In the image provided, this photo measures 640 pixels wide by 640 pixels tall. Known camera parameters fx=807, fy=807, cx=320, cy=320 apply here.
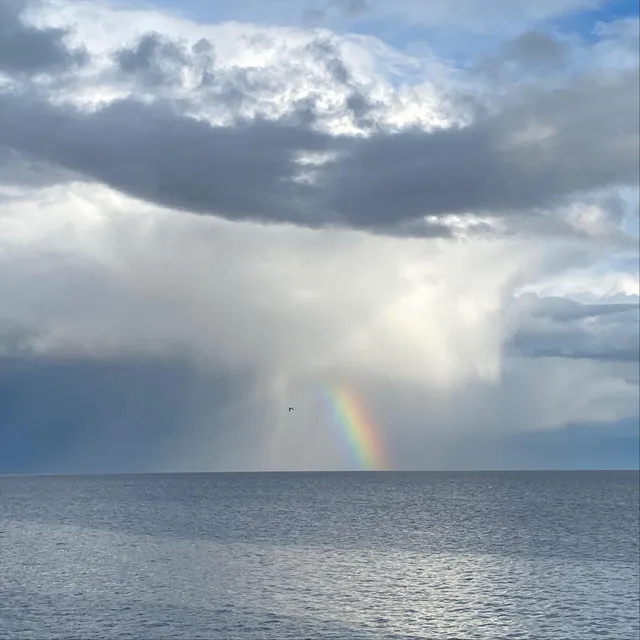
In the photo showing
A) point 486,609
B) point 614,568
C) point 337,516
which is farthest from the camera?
point 337,516

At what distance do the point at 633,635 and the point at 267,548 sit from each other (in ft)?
212

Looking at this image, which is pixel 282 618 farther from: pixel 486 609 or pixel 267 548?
pixel 267 548

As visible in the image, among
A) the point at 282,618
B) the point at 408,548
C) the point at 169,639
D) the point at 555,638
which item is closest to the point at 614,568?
the point at 408,548

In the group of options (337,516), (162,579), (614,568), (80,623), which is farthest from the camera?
(337,516)

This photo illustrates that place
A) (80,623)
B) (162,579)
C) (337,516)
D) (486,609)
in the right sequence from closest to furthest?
1. (80,623)
2. (486,609)
3. (162,579)
4. (337,516)

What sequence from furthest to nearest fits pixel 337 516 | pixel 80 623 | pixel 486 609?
1. pixel 337 516
2. pixel 486 609
3. pixel 80 623

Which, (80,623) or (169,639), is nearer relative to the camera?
(169,639)

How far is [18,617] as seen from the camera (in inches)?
2852

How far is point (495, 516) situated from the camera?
199500 millimetres

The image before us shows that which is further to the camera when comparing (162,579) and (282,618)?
(162,579)

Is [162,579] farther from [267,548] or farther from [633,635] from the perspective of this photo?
[633,635]

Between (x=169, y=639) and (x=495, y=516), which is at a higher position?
(x=495, y=516)

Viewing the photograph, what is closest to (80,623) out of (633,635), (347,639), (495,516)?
(347,639)

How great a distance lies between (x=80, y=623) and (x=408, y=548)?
222 ft
